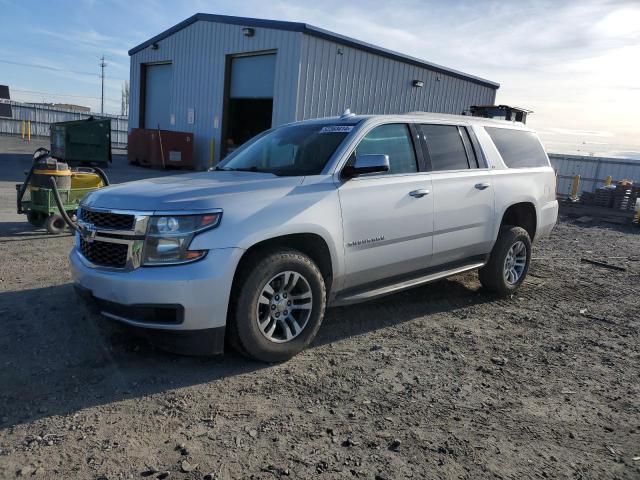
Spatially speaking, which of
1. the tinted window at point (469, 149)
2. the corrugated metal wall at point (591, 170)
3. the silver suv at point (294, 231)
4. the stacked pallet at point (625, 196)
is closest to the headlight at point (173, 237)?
the silver suv at point (294, 231)

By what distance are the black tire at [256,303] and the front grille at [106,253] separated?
0.78 meters

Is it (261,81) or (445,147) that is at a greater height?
(261,81)

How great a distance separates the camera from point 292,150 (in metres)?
4.47

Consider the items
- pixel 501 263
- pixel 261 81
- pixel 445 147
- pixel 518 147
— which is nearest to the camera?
pixel 445 147

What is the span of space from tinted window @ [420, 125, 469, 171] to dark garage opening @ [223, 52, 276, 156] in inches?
548

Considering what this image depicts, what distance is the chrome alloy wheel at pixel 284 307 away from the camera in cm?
362

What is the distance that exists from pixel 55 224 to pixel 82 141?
13.3 metres

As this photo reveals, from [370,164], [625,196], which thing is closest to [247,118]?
[625,196]

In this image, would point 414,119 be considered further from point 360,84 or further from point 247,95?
point 247,95

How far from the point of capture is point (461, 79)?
23.8 meters

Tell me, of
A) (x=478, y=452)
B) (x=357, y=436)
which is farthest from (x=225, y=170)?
(x=478, y=452)

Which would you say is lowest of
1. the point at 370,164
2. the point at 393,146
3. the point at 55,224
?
the point at 55,224

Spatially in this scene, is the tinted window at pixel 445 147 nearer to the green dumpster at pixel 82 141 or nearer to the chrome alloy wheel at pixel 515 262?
the chrome alloy wheel at pixel 515 262

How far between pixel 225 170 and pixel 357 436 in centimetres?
276
